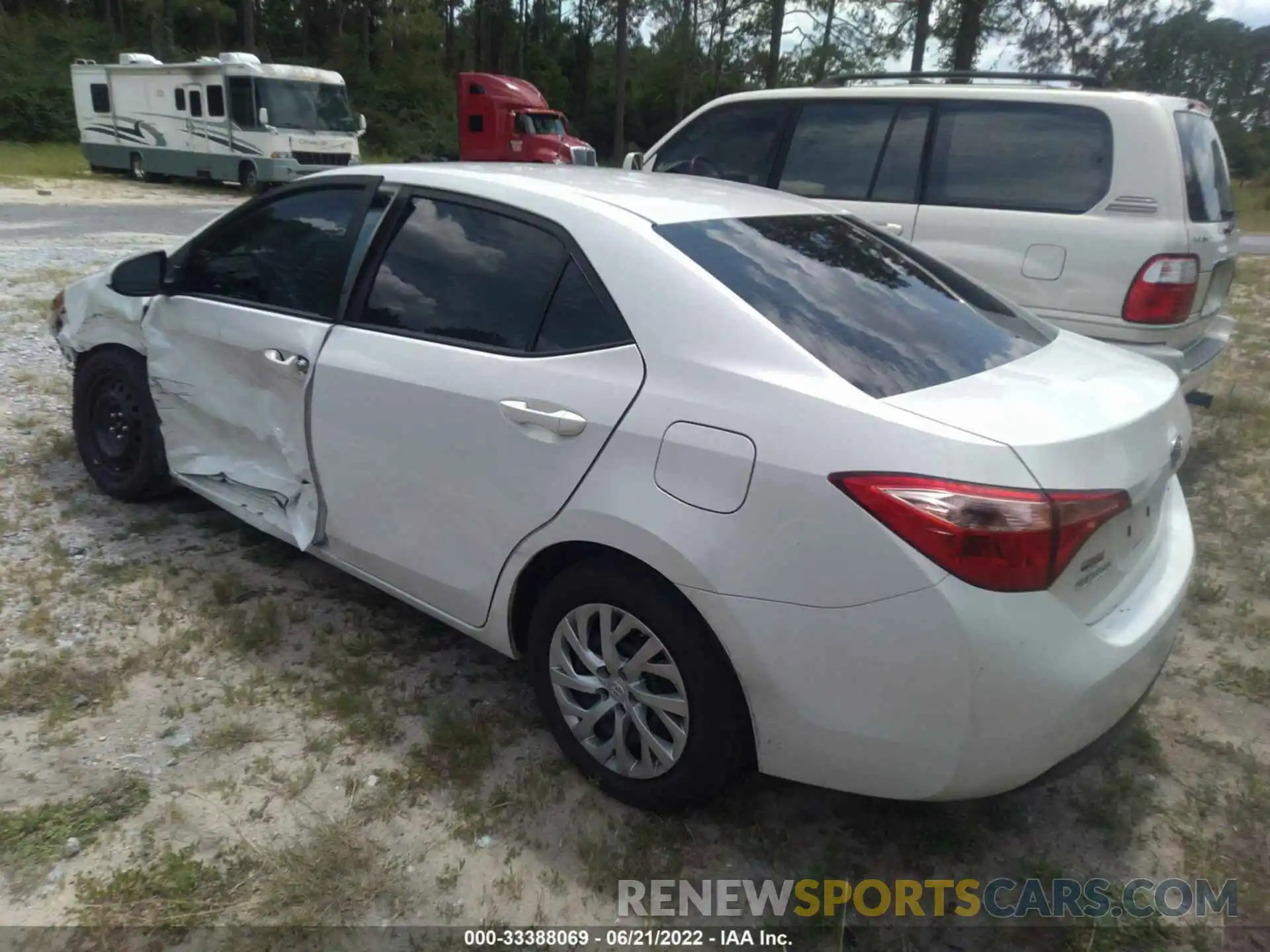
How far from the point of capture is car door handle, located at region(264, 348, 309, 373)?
3.20m

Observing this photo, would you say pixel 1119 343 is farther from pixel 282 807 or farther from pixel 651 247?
pixel 282 807

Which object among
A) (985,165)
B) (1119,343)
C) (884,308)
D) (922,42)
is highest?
(922,42)

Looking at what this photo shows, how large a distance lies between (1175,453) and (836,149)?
3993 mm

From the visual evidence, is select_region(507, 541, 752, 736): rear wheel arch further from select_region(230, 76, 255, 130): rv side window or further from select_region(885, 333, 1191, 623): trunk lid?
select_region(230, 76, 255, 130): rv side window

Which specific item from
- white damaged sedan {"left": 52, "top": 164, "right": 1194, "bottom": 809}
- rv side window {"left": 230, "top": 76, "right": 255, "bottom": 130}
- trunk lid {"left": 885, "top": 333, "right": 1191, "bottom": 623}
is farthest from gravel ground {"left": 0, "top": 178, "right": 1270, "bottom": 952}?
rv side window {"left": 230, "top": 76, "right": 255, "bottom": 130}

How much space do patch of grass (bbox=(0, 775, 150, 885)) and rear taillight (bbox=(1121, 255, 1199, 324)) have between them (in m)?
4.73

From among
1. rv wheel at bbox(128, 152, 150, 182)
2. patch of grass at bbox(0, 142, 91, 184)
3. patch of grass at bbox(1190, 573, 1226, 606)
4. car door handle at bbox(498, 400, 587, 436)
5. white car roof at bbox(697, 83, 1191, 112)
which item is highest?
white car roof at bbox(697, 83, 1191, 112)

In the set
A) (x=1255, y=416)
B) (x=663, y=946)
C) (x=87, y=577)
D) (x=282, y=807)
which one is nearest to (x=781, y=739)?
(x=663, y=946)

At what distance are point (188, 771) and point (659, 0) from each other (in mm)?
44293

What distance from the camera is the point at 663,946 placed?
7.34ft

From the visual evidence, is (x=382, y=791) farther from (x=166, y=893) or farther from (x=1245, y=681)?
(x=1245, y=681)

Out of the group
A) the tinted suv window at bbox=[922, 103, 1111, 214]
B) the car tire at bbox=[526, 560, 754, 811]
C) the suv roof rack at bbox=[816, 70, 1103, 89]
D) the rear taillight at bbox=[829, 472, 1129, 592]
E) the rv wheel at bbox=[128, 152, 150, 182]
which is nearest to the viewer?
the rear taillight at bbox=[829, 472, 1129, 592]

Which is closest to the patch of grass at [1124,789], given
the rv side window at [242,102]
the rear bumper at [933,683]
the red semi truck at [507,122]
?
the rear bumper at [933,683]

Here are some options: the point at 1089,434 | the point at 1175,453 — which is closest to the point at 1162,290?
the point at 1175,453
